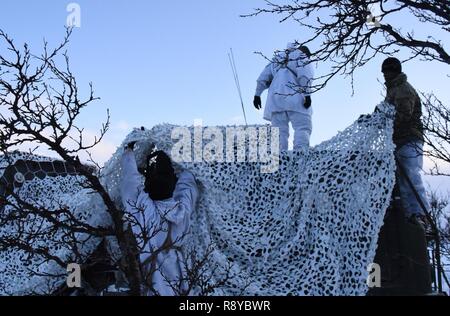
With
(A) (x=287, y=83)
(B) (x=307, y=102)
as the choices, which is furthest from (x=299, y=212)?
(A) (x=287, y=83)

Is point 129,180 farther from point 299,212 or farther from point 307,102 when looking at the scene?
point 307,102

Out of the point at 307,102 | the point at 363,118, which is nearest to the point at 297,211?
the point at 363,118

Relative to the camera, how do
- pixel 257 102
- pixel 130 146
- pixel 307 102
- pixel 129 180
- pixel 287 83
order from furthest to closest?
pixel 257 102
pixel 287 83
pixel 307 102
pixel 130 146
pixel 129 180

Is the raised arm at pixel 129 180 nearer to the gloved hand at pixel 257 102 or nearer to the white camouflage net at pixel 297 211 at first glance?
the white camouflage net at pixel 297 211

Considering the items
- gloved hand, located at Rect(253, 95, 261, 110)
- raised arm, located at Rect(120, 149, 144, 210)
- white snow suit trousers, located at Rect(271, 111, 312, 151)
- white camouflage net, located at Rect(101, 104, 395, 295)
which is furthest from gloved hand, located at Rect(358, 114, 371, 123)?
gloved hand, located at Rect(253, 95, 261, 110)

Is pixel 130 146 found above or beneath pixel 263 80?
beneath

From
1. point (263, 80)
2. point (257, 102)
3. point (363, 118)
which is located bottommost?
point (363, 118)

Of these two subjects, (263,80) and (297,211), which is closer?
(297,211)

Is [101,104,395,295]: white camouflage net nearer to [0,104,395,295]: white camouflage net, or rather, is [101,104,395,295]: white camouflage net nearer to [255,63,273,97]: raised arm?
[0,104,395,295]: white camouflage net

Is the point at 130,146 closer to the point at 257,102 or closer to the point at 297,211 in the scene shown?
the point at 297,211

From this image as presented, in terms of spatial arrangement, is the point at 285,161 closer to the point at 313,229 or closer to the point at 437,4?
the point at 313,229

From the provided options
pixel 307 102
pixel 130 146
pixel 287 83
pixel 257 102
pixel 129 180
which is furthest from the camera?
pixel 257 102

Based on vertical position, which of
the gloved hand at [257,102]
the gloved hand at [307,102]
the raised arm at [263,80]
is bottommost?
the gloved hand at [307,102]

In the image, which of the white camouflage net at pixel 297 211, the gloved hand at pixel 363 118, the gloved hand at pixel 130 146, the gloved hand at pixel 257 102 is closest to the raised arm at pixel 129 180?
the gloved hand at pixel 130 146
